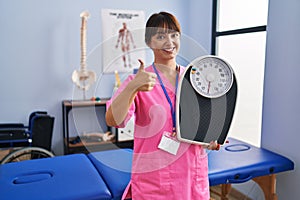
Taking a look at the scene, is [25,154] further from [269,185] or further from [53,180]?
[269,185]

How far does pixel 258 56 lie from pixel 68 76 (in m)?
1.71

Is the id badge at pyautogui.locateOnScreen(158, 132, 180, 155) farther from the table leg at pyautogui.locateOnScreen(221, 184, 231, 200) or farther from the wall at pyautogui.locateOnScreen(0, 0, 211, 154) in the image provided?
the wall at pyautogui.locateOnScreen(0, 0, 211, 154)

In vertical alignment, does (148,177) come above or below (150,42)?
below

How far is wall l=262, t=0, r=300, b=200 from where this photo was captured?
62.7 inches

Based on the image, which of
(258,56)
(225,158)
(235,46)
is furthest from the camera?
(235,46)

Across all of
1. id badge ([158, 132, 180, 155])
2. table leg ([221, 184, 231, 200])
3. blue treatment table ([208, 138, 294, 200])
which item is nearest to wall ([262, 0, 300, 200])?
blue treatment table ([208, 138, 294, 200])

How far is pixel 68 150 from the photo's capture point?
8.19ft

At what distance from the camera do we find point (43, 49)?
2.56m

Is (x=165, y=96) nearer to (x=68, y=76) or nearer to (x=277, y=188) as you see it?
(x=277, y=188)

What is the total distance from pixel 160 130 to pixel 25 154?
1.61 meters

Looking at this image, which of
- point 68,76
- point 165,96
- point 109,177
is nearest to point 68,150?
point 68,76

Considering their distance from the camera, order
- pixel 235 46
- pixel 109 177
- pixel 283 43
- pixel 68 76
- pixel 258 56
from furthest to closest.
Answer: pixel 68 76 → pixel 235 46 → pixel 258 56 → pixel 283 43 → pixel 109 177

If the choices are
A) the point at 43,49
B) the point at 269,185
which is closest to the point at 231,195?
the point at 269,185

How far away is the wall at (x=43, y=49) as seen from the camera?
245 centimetres
